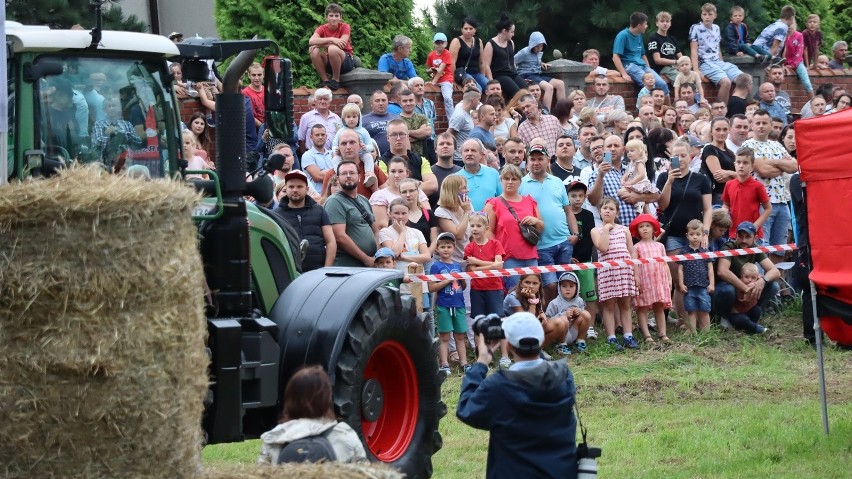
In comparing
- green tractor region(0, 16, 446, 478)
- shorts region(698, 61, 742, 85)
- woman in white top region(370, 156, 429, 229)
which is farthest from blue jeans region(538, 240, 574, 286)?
shorts region(698, 61, 742, 85)

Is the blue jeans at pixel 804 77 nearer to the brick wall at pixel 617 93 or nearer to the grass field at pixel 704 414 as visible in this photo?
the brick wall at pixel 617 93

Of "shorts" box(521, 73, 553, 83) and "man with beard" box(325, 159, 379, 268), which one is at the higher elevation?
"shorts" box(521, 73, 553, 83)

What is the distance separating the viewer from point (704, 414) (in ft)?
35.1

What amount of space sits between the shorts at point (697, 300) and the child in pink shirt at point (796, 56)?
885cm

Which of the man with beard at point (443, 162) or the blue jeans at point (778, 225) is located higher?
the man with beard at point (443, 162)

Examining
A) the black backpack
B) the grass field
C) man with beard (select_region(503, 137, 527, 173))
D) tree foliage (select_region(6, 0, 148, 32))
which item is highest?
tree foliage (select_region(6, 0, 148, 32))

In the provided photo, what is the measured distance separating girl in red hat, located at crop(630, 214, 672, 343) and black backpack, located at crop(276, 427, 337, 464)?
326 inches

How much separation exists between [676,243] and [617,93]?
5.49 meters

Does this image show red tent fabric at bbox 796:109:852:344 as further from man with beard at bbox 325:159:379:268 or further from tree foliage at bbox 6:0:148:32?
tree foliage at bbox 6:0:148:32

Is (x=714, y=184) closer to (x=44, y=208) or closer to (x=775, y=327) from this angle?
(x=775, y=327)

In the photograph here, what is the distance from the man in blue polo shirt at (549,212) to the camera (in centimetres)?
1351

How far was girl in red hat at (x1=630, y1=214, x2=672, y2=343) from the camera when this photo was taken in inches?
542

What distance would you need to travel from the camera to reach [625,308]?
13680mm

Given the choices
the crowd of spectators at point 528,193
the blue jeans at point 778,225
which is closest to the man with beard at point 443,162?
the crowd of spectators at point 528,193
